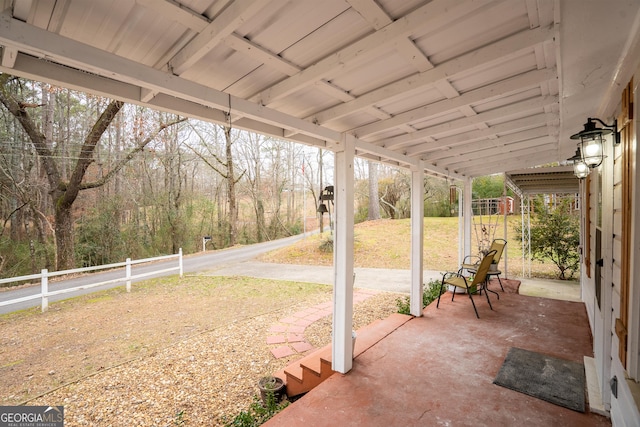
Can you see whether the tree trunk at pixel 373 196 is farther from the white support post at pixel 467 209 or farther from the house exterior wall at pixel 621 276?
the house exterior wall at pixel 621 276

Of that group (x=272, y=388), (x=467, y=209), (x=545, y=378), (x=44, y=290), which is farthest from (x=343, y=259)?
(x=44, y=290)

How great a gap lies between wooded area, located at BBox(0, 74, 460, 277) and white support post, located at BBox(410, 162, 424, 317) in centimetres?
517

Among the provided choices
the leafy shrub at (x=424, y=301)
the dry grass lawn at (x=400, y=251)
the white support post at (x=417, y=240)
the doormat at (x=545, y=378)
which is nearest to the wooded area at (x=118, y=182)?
the dry grass lawn at (x=400, y=251)

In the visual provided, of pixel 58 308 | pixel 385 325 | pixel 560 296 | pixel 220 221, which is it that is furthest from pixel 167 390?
pixel 220 221

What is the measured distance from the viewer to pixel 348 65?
60.6 inches

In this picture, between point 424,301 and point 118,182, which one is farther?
point 118,182

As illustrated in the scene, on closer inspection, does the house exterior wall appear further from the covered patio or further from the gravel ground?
the gravel ground

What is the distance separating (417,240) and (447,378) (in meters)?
1.71

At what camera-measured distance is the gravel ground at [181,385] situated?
252cm

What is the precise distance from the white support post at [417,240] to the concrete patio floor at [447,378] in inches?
10.6

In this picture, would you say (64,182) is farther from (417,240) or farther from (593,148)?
(593,148)

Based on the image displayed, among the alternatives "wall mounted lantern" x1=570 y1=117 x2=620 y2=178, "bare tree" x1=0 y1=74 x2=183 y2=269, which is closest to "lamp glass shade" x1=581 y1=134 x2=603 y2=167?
"wall mounted lantern" x1=570 y1=117 x2=620 y2=178

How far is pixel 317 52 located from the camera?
5.10 feet

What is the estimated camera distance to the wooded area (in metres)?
8.10
